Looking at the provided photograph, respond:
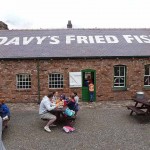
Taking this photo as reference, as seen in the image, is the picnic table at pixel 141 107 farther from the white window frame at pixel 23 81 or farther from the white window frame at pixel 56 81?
the white window frame at pixel 23 81

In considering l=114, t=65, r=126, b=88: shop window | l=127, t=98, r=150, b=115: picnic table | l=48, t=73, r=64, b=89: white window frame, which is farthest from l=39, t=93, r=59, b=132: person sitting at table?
l=114, t=65, r=126, b=88: shop window

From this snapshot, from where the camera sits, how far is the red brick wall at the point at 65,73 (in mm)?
18562

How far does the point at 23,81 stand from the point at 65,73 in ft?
9.71

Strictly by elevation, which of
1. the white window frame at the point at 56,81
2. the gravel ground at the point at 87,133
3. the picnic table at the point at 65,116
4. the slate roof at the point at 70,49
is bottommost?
the gravel ground at the point at 87,133

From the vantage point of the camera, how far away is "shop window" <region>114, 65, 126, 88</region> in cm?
1900

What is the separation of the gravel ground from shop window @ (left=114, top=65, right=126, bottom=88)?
4383 millimetres

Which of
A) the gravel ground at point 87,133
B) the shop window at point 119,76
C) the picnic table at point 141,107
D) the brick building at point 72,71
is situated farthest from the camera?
the shop window at point 119,76

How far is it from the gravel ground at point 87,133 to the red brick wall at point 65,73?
394 cm

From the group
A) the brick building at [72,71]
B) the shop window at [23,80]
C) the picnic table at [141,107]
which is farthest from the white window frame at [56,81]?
the picnic table at [141,107]

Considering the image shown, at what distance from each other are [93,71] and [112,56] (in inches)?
64.9

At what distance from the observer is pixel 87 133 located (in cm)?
1077

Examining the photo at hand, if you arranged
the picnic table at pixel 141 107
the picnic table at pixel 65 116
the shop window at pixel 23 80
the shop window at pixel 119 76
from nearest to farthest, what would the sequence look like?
the picnic table at pixel 65 116 < the picnic table at pixel 141 107 < the shop window at pixel 23 80 < the shop window at pixel 119 76

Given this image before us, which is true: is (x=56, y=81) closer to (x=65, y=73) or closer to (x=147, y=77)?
(x=65, y=73)

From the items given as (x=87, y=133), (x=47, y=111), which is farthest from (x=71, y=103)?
(x=87, y=133)
